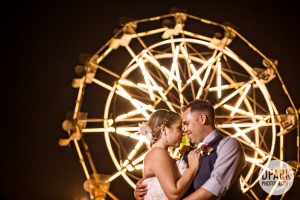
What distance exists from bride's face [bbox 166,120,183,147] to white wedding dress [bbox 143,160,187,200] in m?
0.20

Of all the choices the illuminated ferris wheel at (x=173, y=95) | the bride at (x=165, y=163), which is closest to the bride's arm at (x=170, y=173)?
the bride at (x=165, y=163)

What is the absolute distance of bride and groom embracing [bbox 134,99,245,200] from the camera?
4.17m

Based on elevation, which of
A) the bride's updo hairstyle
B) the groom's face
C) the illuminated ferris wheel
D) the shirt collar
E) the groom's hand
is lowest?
the groom's hand

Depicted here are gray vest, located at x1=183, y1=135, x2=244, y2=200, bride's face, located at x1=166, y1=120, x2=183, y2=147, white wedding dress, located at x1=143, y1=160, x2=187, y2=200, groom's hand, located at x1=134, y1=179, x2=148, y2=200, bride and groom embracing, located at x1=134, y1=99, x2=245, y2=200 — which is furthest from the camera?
bride's face, located at x1=166, y1=120, x2=183, y2=147

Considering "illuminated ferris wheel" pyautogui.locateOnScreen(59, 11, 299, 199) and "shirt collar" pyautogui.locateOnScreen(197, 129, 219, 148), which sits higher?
"illuminated ferris wheel" pyautogui.locateOnScreen(59, 11, 299, 199)

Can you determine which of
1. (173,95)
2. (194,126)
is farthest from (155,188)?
(173,95)

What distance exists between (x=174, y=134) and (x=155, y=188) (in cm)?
55

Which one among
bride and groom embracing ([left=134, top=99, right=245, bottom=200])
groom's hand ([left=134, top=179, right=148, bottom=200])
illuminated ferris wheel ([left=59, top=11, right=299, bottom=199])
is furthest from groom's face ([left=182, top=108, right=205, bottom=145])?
illuminated ferris wheel ([left=59, top=11, right=299, bottom=199])

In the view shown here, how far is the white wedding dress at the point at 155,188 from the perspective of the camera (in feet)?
14.8

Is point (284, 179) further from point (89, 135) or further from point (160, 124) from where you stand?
point (89, 135)

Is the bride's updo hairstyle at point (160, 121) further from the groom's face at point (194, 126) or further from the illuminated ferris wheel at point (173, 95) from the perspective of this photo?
the illuminated ferris wheel at point (173, 95)

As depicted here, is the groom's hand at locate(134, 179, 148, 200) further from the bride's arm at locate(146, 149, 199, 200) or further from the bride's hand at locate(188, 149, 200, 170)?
the bride's hand at locate(188, 149, 200, 170)

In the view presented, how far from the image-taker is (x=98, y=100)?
8930 mm

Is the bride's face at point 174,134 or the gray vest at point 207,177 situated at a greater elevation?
the bride's face at point 174,134
